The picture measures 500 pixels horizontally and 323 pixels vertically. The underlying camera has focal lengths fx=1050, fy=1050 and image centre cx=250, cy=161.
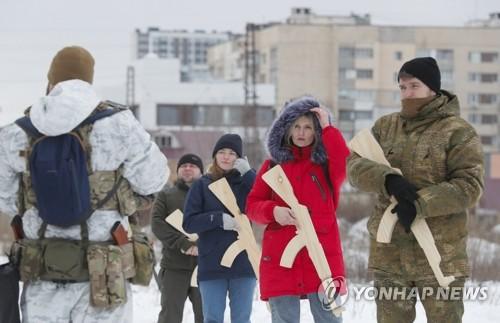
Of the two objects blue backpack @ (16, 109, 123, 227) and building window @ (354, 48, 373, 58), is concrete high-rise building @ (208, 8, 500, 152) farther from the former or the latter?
blue backpack @ (16, 109, 123, 227)

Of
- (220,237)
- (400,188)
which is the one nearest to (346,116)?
(220,237)

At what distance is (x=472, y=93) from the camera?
90.3m

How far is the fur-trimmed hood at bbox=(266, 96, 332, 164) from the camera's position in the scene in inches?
239

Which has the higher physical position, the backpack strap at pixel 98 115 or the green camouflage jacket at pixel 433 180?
the backpack strap at pixel 98 115

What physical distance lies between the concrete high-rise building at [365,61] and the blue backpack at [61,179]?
257 ft

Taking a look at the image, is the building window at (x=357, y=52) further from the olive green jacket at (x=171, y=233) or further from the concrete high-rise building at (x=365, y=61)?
the olive green jacket at (x=171, y=233)

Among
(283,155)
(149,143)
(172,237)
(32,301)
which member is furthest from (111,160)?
(172,237)

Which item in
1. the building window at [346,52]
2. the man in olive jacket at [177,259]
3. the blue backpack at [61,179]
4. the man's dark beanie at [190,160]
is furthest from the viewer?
the building window at [346,52]

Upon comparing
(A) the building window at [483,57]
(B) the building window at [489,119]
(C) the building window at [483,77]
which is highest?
(A) the building window at [483,57]

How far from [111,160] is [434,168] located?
1.66 meters

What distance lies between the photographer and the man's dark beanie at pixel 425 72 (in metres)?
5.48

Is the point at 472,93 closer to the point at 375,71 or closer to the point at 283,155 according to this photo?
the point at 375,71

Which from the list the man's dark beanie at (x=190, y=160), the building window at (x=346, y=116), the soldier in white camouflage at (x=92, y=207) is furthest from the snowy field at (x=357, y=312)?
the building window at (x=346, y=116)

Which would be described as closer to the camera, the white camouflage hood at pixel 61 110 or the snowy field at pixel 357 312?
the white camouflage hood at pixel 61 110
